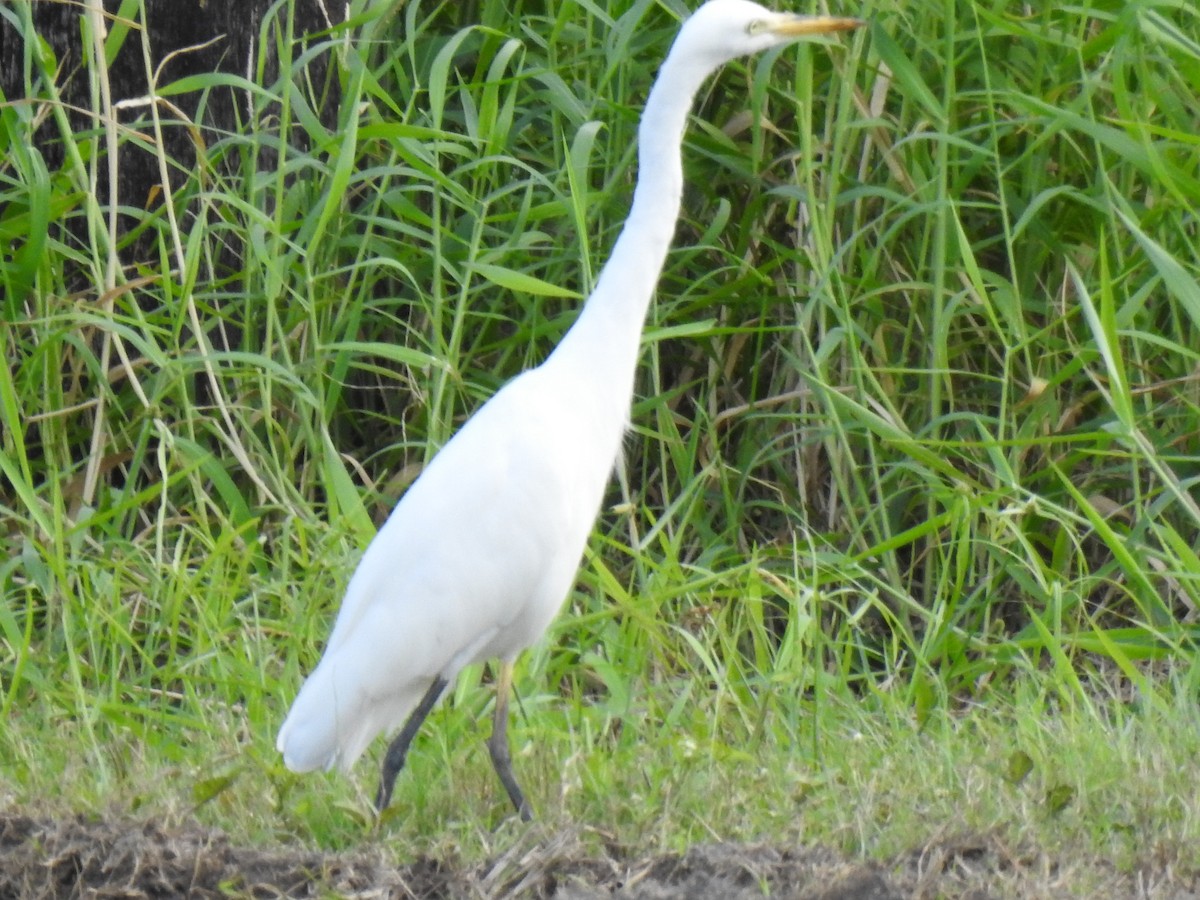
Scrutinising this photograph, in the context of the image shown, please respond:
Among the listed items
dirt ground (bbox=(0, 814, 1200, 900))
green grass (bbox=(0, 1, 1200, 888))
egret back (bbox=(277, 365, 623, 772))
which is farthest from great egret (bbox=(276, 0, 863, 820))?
dirt ground (bbox=(0, 814, 1200, 900))

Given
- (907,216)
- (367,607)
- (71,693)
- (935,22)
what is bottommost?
(71,693)

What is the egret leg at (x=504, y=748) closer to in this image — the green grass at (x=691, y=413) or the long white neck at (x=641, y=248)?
the green grass at (x=691, y=413)

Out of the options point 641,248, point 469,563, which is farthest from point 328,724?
point 641,248

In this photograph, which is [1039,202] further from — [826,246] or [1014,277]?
[826,246]

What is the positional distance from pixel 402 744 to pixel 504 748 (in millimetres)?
145

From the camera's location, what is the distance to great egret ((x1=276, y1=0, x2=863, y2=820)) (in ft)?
7.46

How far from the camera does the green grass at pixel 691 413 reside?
248 cm

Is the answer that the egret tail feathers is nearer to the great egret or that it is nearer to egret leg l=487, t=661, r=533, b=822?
the great egret

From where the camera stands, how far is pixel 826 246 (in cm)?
302

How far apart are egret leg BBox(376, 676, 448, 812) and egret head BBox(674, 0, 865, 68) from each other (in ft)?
3.11

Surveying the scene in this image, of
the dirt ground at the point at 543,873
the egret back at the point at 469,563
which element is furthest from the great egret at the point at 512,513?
the dirt ground at the point at 543,873

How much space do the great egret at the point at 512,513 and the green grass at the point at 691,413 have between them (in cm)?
15

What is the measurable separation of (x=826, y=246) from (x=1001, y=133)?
0.41 m

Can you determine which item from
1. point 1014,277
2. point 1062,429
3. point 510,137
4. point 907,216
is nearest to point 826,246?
point 907,216
